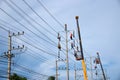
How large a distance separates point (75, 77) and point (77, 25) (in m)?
47.4

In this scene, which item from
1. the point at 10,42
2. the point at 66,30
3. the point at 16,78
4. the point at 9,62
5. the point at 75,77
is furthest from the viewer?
the point at 16,78

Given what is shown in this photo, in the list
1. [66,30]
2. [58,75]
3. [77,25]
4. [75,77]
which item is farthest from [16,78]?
[77,25]

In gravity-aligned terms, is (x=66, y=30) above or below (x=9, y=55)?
above

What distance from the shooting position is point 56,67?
54594 millimetres

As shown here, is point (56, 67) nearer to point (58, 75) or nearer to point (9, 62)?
point (58, 75)

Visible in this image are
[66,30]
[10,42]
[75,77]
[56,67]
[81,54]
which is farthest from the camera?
[75,77]

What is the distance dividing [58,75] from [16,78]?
2580 cm

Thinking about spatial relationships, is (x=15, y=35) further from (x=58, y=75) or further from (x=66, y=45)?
(x=58, y=75)

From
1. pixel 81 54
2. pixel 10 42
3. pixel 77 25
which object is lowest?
pixel 81 54

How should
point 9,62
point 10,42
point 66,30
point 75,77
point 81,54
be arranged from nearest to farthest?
1. point 81,54
2. point 9,62
3. point 10,42
4. point 66,30
5. point 75,77

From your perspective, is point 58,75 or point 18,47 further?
point 58,75

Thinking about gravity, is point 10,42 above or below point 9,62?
above

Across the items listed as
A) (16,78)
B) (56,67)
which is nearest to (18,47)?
(56,67)

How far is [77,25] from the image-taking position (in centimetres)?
2042
